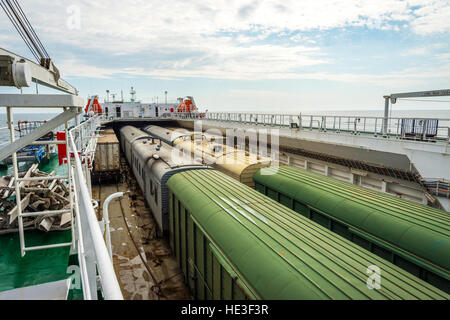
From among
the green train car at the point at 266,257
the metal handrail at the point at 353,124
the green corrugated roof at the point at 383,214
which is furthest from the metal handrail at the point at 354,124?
the green train car at the point at 266,257

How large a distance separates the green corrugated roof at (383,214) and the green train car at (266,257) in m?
1.64

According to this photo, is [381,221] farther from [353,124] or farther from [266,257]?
[353,124]

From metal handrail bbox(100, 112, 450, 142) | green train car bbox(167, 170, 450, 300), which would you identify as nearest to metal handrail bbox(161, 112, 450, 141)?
metal handrail bbox(100, 112, 450, 142)

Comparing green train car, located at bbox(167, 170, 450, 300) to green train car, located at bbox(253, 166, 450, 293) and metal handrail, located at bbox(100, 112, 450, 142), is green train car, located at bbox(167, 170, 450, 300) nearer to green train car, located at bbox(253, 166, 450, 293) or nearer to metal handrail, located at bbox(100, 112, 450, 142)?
green train car, located at bbox(253, 166, 450, 293)

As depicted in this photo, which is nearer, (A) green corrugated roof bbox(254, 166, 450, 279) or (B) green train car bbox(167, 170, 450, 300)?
(B) green train car bbox(167, 170, 450, 300)

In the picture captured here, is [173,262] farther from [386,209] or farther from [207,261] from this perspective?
[386,209]

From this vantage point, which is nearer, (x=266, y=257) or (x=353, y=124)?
(x=266, y=257)

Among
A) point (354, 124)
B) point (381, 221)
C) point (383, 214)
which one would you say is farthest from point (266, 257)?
point (354, 124)

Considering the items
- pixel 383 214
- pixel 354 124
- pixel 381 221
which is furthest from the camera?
pixel 354 124

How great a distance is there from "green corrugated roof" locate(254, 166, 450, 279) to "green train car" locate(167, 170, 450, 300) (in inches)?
64.5

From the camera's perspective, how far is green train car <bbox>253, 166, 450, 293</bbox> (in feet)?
20.4

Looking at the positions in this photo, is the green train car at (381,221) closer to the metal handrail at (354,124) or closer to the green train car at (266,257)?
the green train car at (266,257)

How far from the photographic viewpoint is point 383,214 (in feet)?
25.2

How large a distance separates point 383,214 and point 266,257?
4236 millimetres
